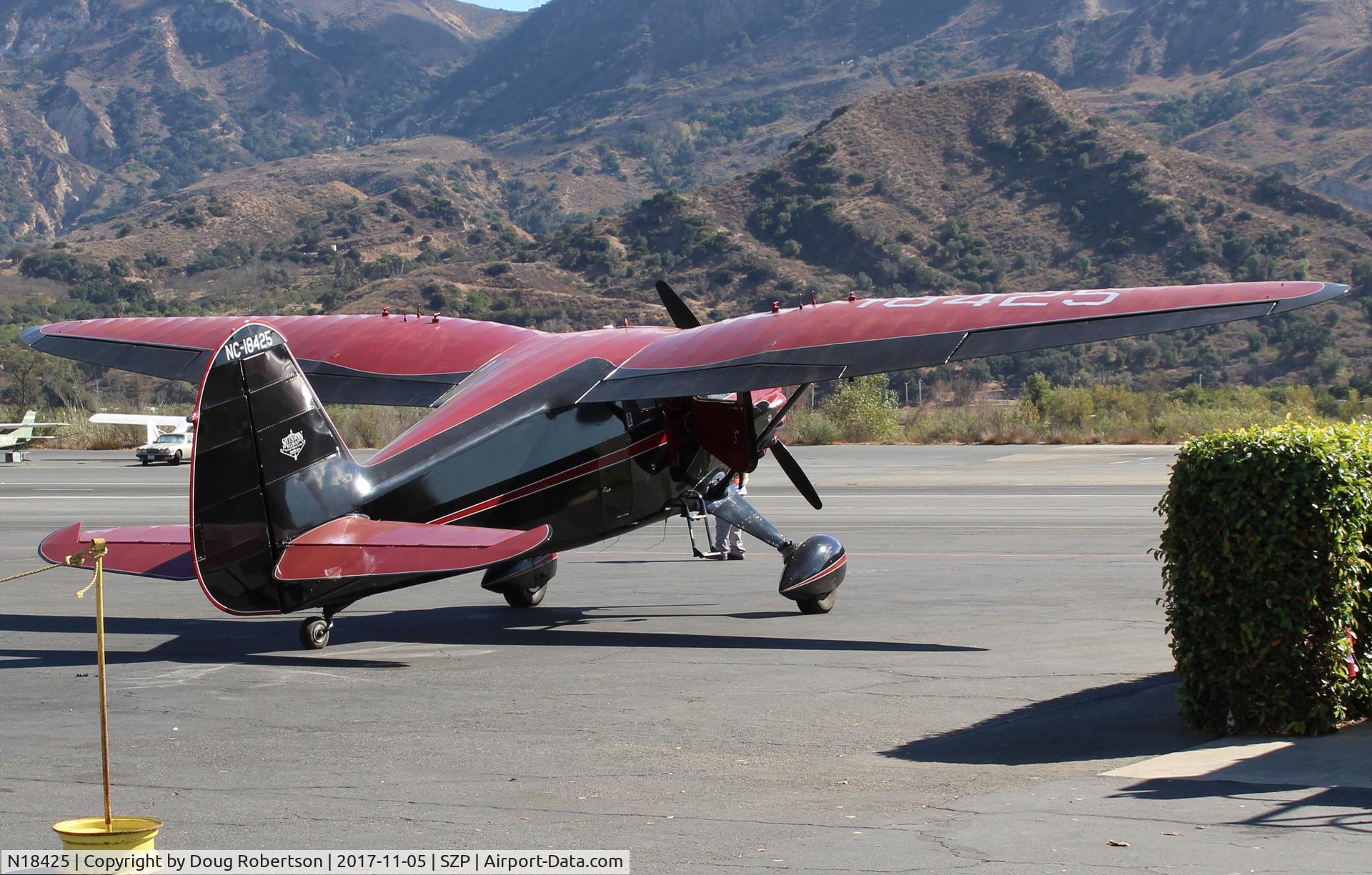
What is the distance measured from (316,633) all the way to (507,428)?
7.90ft

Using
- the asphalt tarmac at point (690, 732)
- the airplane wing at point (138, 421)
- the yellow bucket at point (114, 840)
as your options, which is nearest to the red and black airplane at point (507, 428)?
the asphalt tarmac at point (690, 732)

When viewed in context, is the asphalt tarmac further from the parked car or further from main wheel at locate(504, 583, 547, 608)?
the parked car

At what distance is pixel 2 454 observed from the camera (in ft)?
159

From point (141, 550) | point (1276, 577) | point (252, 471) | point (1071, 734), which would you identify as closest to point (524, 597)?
point (141, 550)

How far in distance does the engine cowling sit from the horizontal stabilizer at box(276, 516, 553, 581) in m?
3.27

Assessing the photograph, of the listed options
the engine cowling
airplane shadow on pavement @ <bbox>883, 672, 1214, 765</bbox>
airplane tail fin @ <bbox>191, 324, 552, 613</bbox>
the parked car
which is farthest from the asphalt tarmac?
the parked car

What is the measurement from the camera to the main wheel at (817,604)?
47.5 ft

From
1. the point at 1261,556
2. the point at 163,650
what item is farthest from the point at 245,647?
the point at 1261,556

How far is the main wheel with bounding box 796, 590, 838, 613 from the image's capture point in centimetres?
1447

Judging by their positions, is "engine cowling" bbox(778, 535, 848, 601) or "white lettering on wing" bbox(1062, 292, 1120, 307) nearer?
"white lettering on wing" bbox(1062, 292, 1120, 307)

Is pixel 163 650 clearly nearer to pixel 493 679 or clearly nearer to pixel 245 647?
pixel 245 647

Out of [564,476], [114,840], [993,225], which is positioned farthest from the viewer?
[993,225]

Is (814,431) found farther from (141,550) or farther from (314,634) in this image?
(141,550)

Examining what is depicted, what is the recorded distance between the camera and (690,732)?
9172 mm
